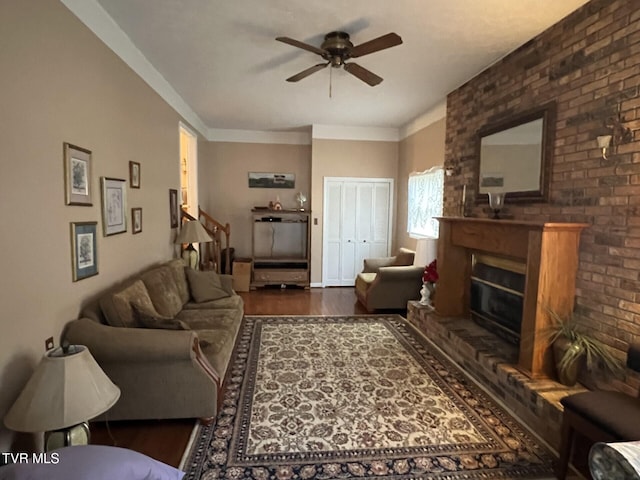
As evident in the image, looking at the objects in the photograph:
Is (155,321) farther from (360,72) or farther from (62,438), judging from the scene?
(360,72)

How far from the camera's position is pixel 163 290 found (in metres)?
3.36

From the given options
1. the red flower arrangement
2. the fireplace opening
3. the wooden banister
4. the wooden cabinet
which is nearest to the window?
the red flower arrangement

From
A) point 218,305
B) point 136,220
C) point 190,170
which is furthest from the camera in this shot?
point 190,170

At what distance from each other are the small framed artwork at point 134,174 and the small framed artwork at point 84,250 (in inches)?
31.4

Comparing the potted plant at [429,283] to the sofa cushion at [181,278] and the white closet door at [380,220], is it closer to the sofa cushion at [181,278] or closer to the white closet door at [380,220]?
the white closet door at [380,220]

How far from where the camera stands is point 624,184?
228 centimetres

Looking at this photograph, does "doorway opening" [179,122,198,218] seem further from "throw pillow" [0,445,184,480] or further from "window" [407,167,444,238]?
"throw pillow" [0,445,184,480]

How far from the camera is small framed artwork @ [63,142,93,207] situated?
2.27 m

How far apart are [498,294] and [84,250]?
3443 mm

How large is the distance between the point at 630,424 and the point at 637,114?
1736 mm

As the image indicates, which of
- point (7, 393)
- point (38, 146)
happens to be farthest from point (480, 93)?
point (7, 393)

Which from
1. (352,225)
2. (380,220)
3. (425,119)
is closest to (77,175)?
(425,119)

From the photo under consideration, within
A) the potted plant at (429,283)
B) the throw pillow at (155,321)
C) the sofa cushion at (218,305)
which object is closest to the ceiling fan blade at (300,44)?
the throw pillow at (155,321)

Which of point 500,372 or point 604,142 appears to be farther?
point 500,372
